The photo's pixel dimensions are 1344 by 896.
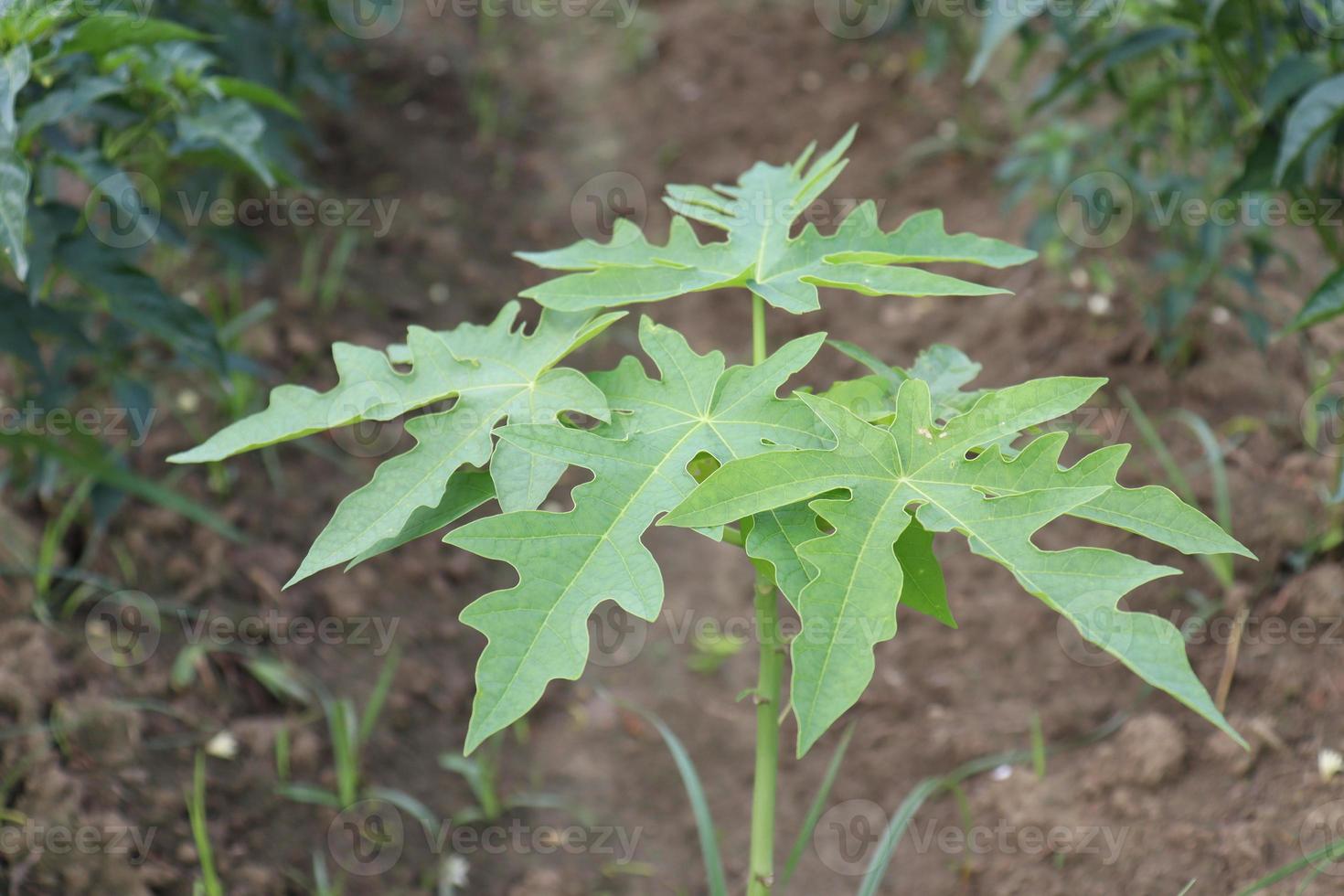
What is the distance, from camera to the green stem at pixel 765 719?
4.18ft

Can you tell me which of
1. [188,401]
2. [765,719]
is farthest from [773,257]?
[188,401]

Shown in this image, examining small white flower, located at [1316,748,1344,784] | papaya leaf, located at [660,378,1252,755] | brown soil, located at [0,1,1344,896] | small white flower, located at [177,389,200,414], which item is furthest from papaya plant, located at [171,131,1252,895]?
small white flower, located at [177,389,200,414]

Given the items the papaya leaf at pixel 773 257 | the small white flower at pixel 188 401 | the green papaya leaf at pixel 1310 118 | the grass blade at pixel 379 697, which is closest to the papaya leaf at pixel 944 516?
A: the papaya leaf at pixel 773 257

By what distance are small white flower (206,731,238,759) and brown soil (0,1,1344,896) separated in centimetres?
2

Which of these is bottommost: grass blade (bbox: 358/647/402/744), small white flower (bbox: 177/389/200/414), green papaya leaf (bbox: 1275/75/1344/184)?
grass blade (bbox: 358/647/402/744)

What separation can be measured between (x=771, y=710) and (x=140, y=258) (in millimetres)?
2534

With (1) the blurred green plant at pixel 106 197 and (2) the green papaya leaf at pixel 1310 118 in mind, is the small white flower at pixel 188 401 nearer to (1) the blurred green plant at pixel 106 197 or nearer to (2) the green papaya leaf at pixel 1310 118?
(1) the blurred green plant at pixel 106 197

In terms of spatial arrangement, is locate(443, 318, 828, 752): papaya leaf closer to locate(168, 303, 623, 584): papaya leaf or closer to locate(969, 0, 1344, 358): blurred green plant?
locate(168, 303, 623, 584): papaya leaf

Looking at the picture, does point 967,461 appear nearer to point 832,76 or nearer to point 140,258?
point 140,258

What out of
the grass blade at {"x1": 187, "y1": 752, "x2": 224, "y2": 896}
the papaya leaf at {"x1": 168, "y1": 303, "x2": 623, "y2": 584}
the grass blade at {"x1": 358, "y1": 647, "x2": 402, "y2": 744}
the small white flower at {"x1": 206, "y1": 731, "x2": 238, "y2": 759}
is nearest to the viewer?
the papaya leaf at {"x1": 168, "y1": 303, "x2": 623, "y2": 584}

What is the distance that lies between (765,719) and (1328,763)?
3.82ft

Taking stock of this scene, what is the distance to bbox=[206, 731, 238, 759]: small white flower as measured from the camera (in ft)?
7.06

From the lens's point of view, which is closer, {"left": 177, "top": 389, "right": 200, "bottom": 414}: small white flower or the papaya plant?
the papaya plant

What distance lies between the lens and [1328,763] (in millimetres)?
1862
